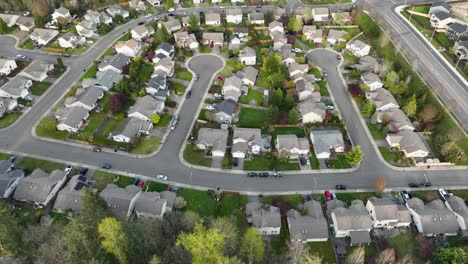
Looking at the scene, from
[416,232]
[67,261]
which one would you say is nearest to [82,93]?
[67,261]

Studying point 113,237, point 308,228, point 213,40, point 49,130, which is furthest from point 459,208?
point 49,130

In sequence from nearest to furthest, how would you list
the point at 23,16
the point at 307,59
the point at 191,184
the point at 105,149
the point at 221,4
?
the point at 191,184 < the point at 105,149 < the point at 307,59 < the point at 23,16 < the point at 221,4

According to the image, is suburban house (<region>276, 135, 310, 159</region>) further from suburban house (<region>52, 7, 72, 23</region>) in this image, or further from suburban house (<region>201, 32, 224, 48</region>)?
suburban house (<region>52, 7, 72, 23</region>)

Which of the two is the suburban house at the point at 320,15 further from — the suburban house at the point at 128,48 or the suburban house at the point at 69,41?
the suburban house at the point at 69,41

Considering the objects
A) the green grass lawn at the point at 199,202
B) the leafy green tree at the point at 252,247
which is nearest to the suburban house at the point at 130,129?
the green grass lawn at the point at 199,202

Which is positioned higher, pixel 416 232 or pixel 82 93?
pixel 82 93

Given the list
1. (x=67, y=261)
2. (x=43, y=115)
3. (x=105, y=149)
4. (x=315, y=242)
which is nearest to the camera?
(x=67, y=261)

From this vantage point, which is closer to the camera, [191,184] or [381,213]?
[381,213]

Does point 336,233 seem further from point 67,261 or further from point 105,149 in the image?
point 105,149
